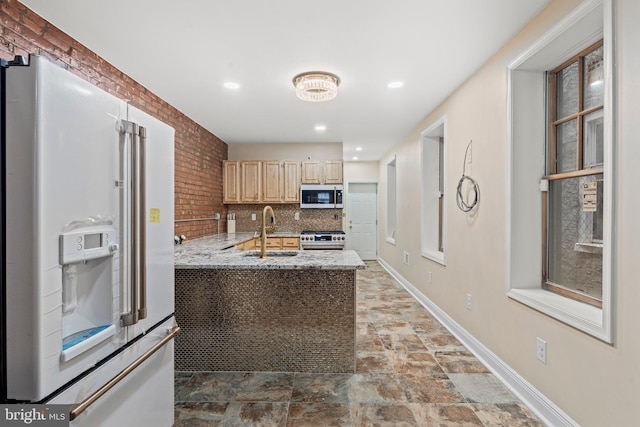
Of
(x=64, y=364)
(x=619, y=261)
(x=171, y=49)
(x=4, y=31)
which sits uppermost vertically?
(x=171, y=49)

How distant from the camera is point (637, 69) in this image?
52.7 inches

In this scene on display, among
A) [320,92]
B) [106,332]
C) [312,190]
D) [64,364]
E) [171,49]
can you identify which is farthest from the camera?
[312,190]

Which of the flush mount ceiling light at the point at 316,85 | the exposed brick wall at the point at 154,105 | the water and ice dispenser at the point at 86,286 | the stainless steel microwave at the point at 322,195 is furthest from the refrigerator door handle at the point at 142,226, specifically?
the stainless steel microwave at the point at 322,195

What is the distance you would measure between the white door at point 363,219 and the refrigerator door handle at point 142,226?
666cm

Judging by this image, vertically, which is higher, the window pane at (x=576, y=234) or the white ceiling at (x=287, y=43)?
the white ceiling at (x=287, y=43)

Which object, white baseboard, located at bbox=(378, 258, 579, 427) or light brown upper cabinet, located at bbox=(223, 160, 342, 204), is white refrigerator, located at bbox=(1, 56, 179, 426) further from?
light brown upper cabinet, located at bbox=(223, 160, 342, 204)

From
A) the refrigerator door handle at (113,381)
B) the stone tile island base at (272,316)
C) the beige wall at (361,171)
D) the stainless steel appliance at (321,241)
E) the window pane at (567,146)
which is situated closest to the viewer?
the refrigerator door handle at (113,381)

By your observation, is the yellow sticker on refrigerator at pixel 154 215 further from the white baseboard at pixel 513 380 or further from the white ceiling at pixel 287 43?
the white baseboard at pixel 513 380

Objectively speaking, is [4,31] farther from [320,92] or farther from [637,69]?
[637,69]

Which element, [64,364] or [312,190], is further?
[312,190]

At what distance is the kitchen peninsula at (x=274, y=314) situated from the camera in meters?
2.41

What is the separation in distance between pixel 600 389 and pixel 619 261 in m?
0.65

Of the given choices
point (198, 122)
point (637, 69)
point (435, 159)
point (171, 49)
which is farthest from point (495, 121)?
point (198, 122)

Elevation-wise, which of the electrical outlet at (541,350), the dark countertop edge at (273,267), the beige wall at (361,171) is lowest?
the electrical outlet at (541,350)
